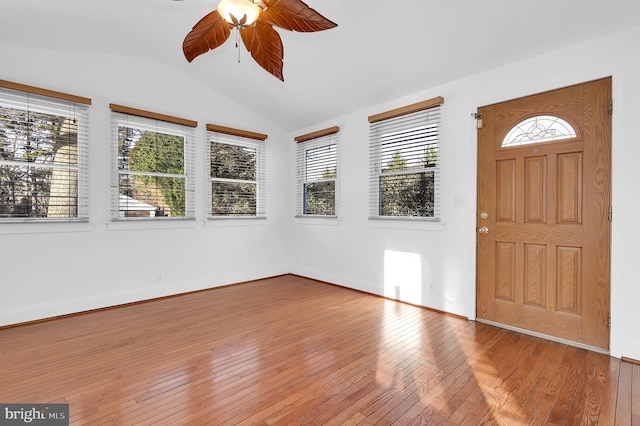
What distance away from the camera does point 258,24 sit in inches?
71.6

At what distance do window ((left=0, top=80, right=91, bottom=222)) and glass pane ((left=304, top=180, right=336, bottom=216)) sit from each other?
3.00 meters

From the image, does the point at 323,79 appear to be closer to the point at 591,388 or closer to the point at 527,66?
the point at 527,66

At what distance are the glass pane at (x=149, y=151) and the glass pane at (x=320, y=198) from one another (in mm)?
1986

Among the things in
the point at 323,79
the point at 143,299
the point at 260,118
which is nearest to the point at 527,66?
the point at 323,79

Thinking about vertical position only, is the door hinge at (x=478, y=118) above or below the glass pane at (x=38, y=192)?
above

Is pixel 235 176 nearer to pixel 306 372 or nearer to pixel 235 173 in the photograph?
pixel 235 173

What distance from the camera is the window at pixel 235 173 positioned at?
4.59 metres

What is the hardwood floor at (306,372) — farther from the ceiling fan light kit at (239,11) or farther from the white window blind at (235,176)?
the ceiling fan light kit at (239,11)

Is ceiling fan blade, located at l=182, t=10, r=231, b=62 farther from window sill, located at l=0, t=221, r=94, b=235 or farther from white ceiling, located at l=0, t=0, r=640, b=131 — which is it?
window sill, located at l=0, t=221, r=94, b=235

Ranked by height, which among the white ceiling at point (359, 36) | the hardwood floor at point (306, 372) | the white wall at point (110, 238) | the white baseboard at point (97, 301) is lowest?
the hardwood floor at point (306, 372)

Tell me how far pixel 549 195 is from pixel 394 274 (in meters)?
1.88

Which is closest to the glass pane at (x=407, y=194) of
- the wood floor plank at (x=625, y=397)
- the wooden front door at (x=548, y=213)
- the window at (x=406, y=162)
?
the window at (x=406, y=162)

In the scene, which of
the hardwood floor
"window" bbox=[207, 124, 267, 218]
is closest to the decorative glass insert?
the hardwood floor

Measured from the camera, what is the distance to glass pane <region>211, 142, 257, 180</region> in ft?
15.2
